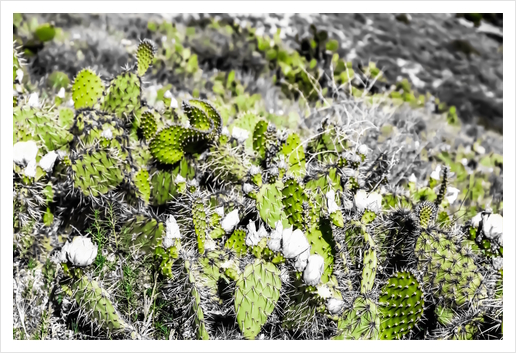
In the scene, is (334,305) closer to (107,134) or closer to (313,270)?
(313,270)

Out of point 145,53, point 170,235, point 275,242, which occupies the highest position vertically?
A: point 145,53

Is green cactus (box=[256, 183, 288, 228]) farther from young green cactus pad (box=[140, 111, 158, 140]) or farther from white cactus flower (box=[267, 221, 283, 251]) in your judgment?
young green cactus pad (box=[140, 111, 158, 140])

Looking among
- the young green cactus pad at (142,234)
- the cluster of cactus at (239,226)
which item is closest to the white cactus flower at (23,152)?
the cluster of cactus at (239,226)

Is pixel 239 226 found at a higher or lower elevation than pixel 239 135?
lower

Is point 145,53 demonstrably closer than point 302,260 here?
No

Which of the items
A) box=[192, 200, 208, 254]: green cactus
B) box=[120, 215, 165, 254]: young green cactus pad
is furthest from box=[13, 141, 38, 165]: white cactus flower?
box=[192, 200, 208, 254]: green cactus

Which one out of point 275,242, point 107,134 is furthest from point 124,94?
point 275,242

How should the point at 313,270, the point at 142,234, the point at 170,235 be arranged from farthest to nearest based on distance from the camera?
the point at 142,234
the point at 170,235
the point at 313,270
